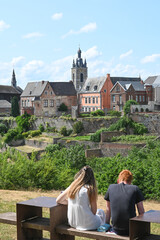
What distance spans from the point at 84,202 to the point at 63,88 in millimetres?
47672

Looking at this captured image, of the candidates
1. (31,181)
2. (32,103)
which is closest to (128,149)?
(31,181)

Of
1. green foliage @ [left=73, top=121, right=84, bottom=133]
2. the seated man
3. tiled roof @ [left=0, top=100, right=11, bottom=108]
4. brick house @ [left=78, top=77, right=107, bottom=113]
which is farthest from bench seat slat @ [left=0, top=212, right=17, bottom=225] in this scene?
tiled roof @ [left=0, top=100, right=11, bottom=108]

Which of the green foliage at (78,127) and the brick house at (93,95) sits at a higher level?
the brick house at (93,95)

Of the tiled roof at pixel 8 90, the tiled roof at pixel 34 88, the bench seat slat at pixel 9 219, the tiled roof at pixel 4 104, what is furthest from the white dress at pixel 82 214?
the tiled roof at pixel 8 90

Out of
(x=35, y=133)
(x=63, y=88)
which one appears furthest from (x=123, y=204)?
(x=63, y=88)

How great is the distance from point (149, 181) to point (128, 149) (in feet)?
40.0

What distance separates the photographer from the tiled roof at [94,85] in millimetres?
52181

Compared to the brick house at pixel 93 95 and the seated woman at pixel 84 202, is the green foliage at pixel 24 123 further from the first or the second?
the seated woman at pixel 84 202

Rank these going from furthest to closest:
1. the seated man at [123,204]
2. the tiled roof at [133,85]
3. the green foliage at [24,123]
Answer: the tiled roof at [133,85] → the green foliage at [24,123] → the seated man at [123,204]

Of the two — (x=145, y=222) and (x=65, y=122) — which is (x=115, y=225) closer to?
(x=145, y=222)

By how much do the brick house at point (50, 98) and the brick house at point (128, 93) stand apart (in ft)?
21.9

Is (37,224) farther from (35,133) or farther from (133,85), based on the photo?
(133,85)

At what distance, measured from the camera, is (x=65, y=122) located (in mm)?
40438

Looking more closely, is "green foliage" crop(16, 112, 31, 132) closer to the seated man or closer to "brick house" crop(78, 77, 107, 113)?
"brick house" crop(78, 77, 107, 113)
